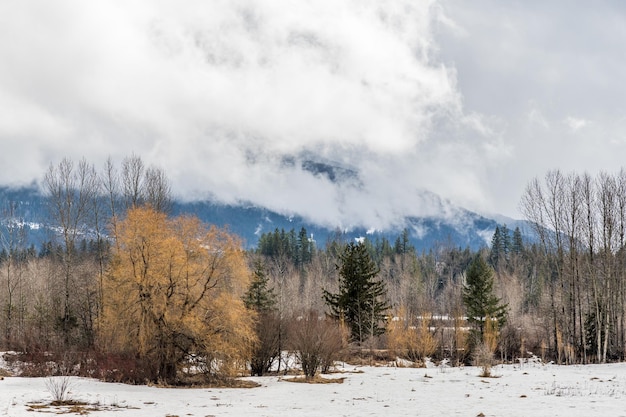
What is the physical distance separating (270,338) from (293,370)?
4.72 metres

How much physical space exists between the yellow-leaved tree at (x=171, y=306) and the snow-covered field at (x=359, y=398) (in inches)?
98.2

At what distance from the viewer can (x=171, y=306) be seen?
25.6 metres

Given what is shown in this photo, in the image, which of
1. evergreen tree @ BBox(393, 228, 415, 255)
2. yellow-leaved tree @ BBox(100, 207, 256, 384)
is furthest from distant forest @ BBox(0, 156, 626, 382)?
evergreen tree @ BBox(393, 228, 415, 255)

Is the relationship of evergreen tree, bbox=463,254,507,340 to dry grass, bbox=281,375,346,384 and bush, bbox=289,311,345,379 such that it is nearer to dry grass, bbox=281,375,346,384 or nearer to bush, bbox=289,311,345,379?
bush, bbox=289,311,345,379

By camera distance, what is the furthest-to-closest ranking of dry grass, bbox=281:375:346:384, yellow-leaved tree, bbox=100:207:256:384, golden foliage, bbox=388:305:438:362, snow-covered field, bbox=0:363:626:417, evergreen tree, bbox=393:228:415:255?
evergreen tree, bbox=393:228:415:255
golden foliage, bbox=388:305:438:362
dry grass, bbox=281:375:346:384
yellow-leaved tree, bbox=100:207:256:384
snow-covered field, bbox=0:363:626:417

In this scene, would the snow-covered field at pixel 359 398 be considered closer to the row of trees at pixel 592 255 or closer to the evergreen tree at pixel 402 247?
the row of trees at pixel 592 255

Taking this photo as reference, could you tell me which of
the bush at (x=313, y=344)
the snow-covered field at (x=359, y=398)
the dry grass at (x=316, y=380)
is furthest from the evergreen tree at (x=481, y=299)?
the dry grass at (x=316, y=380)

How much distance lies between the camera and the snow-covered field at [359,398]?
1524 cm

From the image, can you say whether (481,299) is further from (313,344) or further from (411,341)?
(313,344)

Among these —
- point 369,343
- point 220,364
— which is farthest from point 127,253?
point 369,343

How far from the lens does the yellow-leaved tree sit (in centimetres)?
2527

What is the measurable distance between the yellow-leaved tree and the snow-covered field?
8.18ft

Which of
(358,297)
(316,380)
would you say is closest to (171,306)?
(316,380)

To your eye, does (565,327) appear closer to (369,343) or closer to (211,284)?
(369,343)
